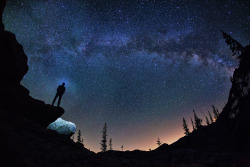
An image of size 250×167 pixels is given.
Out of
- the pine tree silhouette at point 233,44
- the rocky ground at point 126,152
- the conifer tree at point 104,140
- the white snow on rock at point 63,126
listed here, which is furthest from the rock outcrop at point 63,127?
the conifer tree at point 104,140

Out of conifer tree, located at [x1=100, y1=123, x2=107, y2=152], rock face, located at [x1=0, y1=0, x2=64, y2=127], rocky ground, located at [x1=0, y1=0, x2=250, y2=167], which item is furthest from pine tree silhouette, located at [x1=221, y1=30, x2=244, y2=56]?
conifer tree, located at [x1=100, y1=123, x2=107, y2=152]

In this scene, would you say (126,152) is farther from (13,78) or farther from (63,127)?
(63,127)

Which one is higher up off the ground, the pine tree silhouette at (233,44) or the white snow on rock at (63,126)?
the pine tree silhouette at (233,44)

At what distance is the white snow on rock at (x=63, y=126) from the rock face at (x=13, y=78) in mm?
5628

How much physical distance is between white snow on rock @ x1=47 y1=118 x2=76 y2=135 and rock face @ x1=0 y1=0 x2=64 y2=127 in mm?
5628

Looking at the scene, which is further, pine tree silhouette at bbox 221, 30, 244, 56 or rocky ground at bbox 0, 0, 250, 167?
pine tree silhouette at bbox 221, 30, 244, 56

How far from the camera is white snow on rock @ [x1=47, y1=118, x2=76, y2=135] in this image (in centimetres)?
1495

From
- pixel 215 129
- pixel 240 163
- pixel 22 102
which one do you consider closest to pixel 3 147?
pixel 22 102

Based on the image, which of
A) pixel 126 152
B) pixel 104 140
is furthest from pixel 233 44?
pixel 104 140

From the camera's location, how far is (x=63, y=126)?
606 inches

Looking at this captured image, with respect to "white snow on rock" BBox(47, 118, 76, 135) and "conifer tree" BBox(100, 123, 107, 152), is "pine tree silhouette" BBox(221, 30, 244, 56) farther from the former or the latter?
"conifer tree" BBox(100, 123, 107, 152)

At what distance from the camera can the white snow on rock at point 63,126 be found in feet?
49.1

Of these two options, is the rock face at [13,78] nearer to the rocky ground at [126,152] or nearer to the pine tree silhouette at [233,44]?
the rocky ground at [126,152]

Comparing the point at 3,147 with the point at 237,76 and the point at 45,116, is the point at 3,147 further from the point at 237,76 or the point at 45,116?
the point at 237,76
